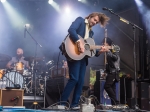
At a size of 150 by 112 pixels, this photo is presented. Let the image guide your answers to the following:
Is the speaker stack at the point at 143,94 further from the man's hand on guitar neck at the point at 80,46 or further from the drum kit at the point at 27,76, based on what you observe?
the man's hand on guitar neck at the point at 80,46

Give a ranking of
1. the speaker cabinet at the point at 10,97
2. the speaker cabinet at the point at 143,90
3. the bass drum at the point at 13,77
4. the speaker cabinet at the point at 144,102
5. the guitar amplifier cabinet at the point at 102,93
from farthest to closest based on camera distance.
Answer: the speaker cabinet at the point at 143,90 < the speaker cabinet at the point at 144,102 < the guitar amplifier cabinet at the point at 102,93 < the bass drum at the point at 13,77 < the speaker cabinet at the point at 10,97

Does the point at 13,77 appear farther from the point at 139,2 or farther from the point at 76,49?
the point at 139,2

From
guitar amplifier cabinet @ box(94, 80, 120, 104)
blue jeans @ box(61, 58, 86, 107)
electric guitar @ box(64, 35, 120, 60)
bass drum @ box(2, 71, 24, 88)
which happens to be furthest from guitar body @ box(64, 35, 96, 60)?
guitar amplifier cabinet @ box(94, 80, 120, 104)

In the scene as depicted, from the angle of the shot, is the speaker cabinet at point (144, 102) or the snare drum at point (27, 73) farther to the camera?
the speaker cabinet at point (144, 102)

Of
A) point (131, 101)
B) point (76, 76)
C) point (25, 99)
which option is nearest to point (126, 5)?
point (131, 101)

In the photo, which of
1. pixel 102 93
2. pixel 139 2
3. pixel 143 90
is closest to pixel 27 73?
pixel 102 93

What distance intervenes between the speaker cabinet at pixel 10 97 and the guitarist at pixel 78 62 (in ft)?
3.77

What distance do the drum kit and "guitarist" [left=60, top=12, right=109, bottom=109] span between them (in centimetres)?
219

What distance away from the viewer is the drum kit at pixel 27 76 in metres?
6.84

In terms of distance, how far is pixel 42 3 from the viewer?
39.2ft

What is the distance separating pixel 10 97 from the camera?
16.9ft

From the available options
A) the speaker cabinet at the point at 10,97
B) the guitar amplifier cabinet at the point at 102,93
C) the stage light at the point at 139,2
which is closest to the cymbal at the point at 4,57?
the speaker cabinet at the point at 10,97

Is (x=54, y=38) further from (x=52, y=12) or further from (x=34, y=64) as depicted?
(x=34, y=64)

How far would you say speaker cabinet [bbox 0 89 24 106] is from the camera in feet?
16.6
